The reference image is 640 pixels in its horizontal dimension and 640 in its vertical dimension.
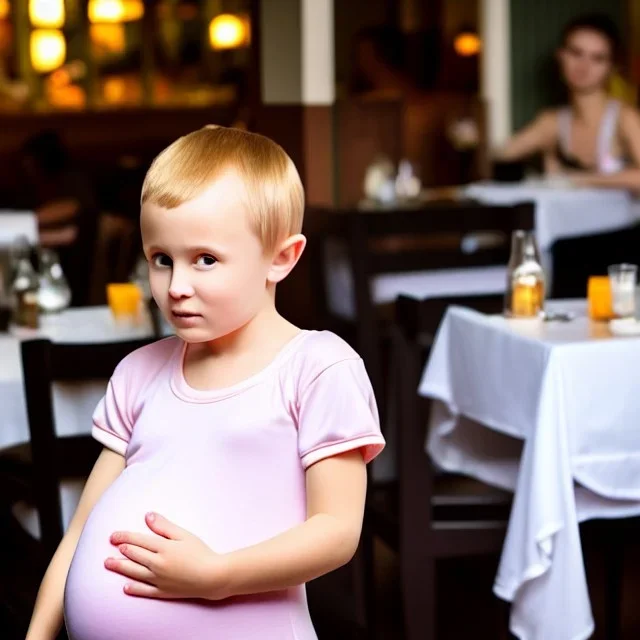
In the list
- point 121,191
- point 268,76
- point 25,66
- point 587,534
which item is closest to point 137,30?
point 25,66

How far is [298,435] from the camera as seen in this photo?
121 centimetres

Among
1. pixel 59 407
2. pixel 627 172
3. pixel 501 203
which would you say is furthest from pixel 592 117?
pixel 59 407

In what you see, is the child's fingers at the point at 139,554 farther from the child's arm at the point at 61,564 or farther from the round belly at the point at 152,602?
the child's arm at the point at 61,564

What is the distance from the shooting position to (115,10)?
1024 centimetres

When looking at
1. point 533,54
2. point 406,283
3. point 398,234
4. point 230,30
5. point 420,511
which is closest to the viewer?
point 420,511

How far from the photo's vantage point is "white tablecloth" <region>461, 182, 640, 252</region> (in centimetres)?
497

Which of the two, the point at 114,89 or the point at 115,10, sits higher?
the point at 115,10

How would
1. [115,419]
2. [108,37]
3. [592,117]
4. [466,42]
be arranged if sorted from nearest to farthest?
[115,419]
[592,117]
[466,42]
[108,37]

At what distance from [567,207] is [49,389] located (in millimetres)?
3506

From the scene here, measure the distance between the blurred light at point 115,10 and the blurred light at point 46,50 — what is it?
0.35m

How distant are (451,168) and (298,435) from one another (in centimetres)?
690

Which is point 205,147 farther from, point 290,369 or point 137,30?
point 137,30

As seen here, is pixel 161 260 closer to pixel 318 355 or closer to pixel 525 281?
pixel 318 355

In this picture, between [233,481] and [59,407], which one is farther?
[59,407]
